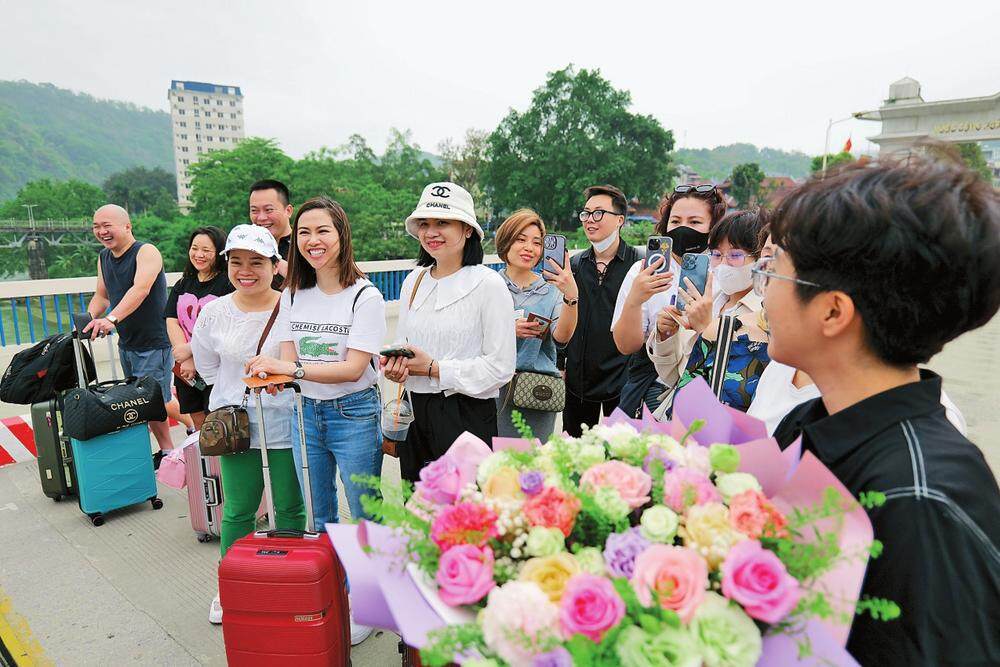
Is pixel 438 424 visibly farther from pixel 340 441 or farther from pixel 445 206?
pixel 445 206

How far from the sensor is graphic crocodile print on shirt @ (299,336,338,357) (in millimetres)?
2600

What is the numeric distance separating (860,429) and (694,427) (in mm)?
263

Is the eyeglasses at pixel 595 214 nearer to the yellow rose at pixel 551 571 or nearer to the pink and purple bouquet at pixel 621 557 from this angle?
the pink and purple bouquet at pixel 621 557

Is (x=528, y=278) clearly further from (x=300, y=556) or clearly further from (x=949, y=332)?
(x=949, y=332)

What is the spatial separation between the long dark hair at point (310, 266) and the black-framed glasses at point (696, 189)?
1.68m

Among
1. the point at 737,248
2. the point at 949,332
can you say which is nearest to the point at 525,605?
the point at 949,332

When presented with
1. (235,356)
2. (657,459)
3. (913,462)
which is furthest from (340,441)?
(913,462)

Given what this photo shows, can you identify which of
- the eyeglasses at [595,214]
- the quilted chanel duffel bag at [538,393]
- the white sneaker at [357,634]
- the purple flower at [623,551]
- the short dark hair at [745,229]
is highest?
the eyeglasses at [595,214]

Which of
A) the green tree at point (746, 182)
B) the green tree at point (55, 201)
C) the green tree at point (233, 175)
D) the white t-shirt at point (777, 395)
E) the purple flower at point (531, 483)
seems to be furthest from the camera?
the green tree at point (746, 182)

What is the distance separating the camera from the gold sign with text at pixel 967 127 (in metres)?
36.0

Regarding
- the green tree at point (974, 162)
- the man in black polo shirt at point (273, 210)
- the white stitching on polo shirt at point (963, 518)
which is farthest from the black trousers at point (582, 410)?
the white stitching on polo shirt at point (963, 518)

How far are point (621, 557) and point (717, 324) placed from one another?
158cm

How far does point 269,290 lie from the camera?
296 cm

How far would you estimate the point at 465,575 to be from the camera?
0.85m
